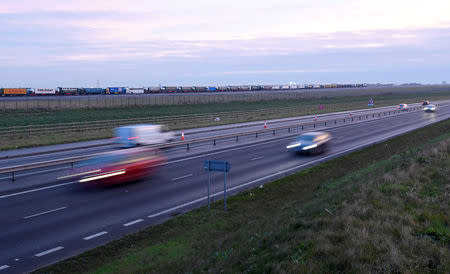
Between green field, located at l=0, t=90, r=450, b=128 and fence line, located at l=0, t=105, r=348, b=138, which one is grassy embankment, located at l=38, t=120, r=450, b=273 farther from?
green field, located at l=0, t=90, r=450, b=128

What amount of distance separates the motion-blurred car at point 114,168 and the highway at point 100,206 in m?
0.45

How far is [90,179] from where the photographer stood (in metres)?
15.6

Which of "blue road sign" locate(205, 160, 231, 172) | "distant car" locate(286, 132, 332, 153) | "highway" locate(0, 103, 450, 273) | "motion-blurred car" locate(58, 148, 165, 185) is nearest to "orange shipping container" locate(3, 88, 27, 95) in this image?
"highway" locate(0, 103, 450, 273)

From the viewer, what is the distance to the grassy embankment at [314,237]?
6.14 m

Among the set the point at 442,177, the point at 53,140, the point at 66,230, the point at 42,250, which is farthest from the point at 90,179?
the point at 53,140

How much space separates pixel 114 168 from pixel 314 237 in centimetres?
1085

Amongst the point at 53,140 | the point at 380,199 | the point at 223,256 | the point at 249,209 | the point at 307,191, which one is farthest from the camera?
the point at 53,140

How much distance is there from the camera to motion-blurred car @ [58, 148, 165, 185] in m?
15.7

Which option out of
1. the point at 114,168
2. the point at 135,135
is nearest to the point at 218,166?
the point at 114,168

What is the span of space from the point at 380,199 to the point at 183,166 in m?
13.6

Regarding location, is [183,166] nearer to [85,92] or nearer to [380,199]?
[380,199]

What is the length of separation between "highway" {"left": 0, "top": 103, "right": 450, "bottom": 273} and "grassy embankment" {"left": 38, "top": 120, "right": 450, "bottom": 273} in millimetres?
946

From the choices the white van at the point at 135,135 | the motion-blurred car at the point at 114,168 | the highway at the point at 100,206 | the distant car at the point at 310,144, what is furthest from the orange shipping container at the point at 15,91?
the motion-blurred car at the point at 114,168

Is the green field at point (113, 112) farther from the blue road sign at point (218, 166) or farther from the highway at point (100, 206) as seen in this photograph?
the blue road sign at point (218, 166)
